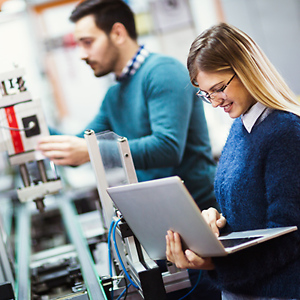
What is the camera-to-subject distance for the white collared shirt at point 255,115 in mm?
1430

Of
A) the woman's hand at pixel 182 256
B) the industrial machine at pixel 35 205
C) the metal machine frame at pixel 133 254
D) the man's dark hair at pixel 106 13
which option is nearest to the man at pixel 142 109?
the man's dark hair at pixel 106 13

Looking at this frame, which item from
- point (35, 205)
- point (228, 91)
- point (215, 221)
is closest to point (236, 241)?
point (215, 221)

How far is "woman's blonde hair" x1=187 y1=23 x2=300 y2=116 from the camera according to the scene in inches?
54.8

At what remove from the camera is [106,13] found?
2.43 metres

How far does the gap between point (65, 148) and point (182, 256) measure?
82 centimetres

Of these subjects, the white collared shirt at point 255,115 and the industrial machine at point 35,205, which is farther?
the industrial machine at point 35,205

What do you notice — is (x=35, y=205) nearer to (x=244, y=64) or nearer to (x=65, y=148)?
(x=65, y=148)

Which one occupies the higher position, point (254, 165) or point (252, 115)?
point (252, 115)

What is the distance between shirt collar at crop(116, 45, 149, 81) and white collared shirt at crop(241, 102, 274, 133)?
0.99m

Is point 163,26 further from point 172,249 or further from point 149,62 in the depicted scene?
point 172,249

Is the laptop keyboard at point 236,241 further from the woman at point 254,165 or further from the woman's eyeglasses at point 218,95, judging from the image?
the woman's eyeglasses at point 218,95

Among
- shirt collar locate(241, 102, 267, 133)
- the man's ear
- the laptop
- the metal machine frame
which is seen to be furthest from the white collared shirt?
the man's ear

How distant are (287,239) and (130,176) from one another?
58 centimetres

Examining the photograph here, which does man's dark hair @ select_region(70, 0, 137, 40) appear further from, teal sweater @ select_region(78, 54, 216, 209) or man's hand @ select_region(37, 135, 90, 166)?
man's hand @ select_region(37, 135, 90, 166)
